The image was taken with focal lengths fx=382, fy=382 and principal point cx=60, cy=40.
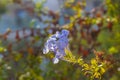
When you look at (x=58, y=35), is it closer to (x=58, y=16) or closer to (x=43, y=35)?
(x=43, y=35)

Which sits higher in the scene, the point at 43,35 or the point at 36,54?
the point at 43,35

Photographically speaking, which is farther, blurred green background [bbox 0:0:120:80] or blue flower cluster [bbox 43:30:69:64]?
blurred green background [bbox 0:0:120:80]

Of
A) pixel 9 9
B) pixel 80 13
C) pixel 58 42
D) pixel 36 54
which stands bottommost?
pixel 58 42

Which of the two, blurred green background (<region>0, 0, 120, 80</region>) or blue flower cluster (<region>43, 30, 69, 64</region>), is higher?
blurred green background (<region>0, 0, 120, 80</region>)

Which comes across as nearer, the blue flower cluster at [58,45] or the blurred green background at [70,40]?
the blue flower cluster at [58,45]

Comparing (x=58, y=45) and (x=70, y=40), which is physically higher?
(x=70, y=40)

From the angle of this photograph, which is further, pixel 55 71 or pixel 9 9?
pixel 9 9

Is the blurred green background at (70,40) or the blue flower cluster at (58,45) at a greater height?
the blurred green background at (70,40)

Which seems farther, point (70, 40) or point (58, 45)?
point (70, 40)

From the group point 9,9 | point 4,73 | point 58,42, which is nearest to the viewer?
point 58,42

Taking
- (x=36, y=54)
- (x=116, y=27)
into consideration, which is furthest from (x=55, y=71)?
(x=116, y=27)

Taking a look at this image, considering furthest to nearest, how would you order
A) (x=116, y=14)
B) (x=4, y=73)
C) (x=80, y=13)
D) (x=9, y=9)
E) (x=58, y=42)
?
(x=9, y=9) < (x=80, y=13) < (x=116, y=14) < (x=4, y=73) < (x=58, y=42)
